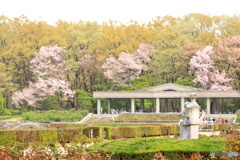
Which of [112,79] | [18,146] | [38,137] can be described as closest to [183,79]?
[112,79]

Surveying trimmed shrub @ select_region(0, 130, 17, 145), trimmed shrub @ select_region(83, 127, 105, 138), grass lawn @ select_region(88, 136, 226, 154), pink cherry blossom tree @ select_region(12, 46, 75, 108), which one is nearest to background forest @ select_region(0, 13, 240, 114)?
pink cherry blossom tree @ select_region(12, 46, 75, 108)

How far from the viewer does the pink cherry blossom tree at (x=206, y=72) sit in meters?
66.6

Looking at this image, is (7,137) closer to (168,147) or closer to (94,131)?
(94,131)

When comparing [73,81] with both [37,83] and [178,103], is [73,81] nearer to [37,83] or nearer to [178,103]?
[37,83]

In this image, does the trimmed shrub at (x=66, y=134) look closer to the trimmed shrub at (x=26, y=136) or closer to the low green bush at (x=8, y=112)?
A: the trimmed shrub at (x=26, y=136)

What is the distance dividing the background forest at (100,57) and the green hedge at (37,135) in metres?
37.4

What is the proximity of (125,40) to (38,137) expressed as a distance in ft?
148

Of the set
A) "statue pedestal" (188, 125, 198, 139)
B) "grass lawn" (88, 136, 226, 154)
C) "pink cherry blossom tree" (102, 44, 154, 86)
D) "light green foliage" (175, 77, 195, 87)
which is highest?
"pink cherry blossom tree" (102, 44, 154, 86)

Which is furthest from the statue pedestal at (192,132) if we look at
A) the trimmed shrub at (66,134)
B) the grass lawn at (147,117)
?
the grass lawn at (147,117)

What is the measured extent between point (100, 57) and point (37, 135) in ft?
136

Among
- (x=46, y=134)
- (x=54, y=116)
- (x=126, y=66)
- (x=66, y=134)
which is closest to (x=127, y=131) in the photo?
(x=66, y=134)

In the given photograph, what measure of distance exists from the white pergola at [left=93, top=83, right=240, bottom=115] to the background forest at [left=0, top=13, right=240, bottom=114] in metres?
3.16

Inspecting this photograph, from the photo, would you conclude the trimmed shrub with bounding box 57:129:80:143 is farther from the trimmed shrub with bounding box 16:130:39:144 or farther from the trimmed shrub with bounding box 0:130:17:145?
the trimmed shrub with bounding box 0:130:17:145

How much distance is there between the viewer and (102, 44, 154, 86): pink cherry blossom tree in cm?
7069
